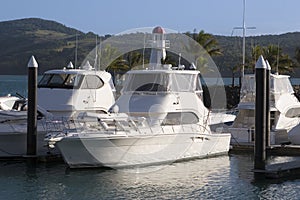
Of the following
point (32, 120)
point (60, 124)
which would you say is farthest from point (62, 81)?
point (32, 120)

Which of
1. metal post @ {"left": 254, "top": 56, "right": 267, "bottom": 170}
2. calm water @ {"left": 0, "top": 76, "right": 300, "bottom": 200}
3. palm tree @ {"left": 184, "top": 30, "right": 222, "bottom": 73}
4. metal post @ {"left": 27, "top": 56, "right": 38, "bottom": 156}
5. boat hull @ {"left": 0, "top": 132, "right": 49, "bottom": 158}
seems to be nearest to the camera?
calm water @ {"left": 0, "top": 76, "right": 300, "bottom": 200}

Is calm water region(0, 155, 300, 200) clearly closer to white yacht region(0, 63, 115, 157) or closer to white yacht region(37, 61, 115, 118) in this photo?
white yacht region(0, 63, 115, 157)

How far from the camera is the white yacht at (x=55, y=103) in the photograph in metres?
26.2

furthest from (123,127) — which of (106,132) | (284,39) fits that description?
(284,39)

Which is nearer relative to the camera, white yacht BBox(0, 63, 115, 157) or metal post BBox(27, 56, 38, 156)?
metal post BBox(27, 56, 38, 156)

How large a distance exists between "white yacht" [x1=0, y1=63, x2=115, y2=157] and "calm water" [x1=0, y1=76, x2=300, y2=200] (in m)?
1.09

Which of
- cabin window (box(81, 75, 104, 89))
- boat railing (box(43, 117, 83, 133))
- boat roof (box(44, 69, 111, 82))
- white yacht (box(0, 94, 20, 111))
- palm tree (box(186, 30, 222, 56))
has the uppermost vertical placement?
palm tree (box(186, 30, 222, 56))

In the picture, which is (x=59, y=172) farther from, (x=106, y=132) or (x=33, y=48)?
(x=33, y=48)

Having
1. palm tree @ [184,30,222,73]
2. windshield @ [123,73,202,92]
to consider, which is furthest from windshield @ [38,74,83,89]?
palm tree @ [184,30,222,73]

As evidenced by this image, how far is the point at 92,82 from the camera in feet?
96.9

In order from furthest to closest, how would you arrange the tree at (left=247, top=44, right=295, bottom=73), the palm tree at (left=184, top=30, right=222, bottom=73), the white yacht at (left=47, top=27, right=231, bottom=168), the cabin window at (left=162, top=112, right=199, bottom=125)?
the palm tree at (left=184, top=30, right=222, bottom=73), the tree at (left=247, top=44, right=295, bottom=73), the cabin window at (left=162, top=112, right=199, bottom=125), the white yacht at (left=47, top=27, right=231, bottom=168)

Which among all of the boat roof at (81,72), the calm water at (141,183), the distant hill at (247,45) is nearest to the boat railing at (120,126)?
the calm water at (141,183)

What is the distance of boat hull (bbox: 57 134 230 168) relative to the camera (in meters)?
23.2

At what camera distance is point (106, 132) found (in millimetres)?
23531
